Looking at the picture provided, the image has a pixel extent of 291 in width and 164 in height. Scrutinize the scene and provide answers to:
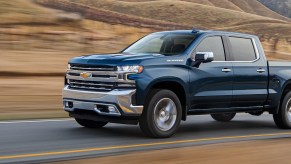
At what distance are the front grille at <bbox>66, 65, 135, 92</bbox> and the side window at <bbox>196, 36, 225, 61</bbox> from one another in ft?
6.00

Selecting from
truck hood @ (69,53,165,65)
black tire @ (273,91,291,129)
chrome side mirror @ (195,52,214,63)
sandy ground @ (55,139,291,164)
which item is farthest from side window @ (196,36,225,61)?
sandy ground @ (55,139,291,164)

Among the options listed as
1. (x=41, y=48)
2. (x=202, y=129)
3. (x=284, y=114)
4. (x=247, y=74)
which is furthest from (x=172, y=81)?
(x=41, y=48)

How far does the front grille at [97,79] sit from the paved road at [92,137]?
0.82 m

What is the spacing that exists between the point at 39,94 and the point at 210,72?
8120 mm

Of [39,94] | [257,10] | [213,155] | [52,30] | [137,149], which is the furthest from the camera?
[257,10]

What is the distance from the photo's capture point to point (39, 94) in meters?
17.5

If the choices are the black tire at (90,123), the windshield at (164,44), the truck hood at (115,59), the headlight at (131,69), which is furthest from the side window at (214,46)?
the black tire at (90,123)

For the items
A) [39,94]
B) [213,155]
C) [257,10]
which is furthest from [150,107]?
[257,10]

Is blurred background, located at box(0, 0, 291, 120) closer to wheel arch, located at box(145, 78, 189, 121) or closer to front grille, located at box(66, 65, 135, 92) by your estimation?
front grille, located at box(66, 65, 135, 92)

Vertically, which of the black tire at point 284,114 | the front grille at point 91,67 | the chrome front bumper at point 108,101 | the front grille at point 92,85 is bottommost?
the black tire at point 284,114

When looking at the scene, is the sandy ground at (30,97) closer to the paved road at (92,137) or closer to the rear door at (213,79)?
the paved road at (92,137)

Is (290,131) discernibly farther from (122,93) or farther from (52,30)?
(52,30)

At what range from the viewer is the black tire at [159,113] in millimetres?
9742

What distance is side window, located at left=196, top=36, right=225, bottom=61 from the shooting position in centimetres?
1075
